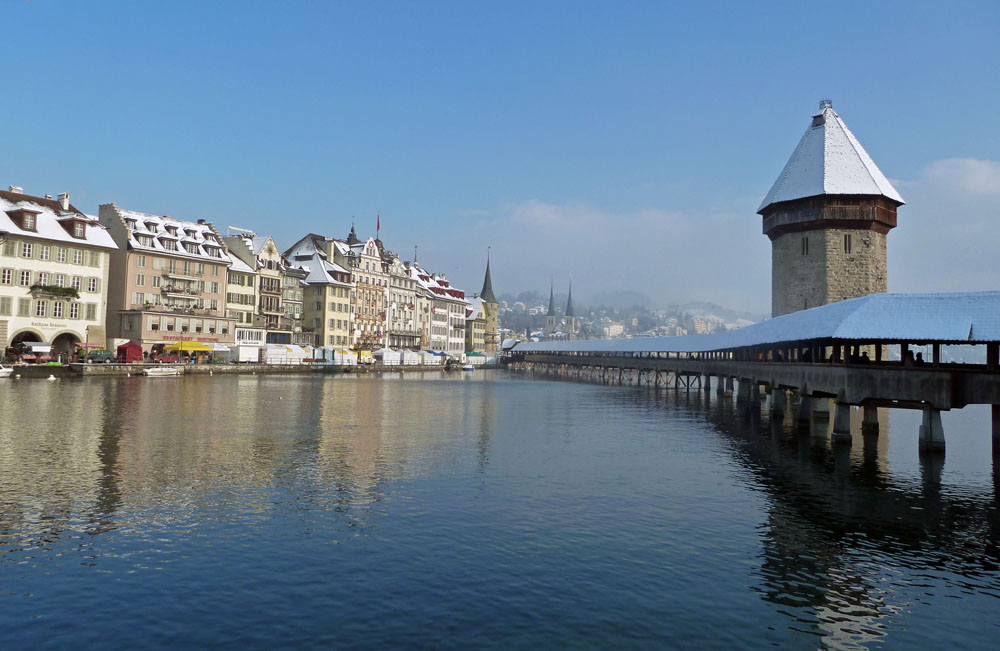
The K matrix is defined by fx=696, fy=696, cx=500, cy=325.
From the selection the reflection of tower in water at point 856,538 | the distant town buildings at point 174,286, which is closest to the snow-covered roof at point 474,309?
the distant town buildings at point 174,286

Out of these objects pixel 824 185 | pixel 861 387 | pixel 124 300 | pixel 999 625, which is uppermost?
pixel 824 185

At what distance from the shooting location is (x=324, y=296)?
118 metres

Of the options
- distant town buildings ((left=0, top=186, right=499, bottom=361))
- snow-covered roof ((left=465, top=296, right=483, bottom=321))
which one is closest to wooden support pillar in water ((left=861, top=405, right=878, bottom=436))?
distant town buildings ((left=0, top=186, right=499, bottom=361))

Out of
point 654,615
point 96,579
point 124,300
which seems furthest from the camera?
point 124,300

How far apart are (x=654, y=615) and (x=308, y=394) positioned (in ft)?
174

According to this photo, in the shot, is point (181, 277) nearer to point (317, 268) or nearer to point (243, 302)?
point (243, 302)

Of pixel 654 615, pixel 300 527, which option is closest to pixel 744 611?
pixel 654 615

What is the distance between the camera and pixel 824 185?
7194cm

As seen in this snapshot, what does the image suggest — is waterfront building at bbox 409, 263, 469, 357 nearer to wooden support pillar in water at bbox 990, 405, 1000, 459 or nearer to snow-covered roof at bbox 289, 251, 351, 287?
snow-covered roof at bbox 289, 251, 351, 287

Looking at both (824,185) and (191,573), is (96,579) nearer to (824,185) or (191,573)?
(191,573)

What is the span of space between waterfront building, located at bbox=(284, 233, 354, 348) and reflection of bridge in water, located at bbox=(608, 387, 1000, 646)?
94249 mm

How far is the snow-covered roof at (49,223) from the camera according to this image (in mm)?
73062

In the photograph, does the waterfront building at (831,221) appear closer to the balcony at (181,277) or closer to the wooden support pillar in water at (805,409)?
the wooden support pillar in water at (805,409)

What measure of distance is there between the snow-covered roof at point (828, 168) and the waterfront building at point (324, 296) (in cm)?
7171
